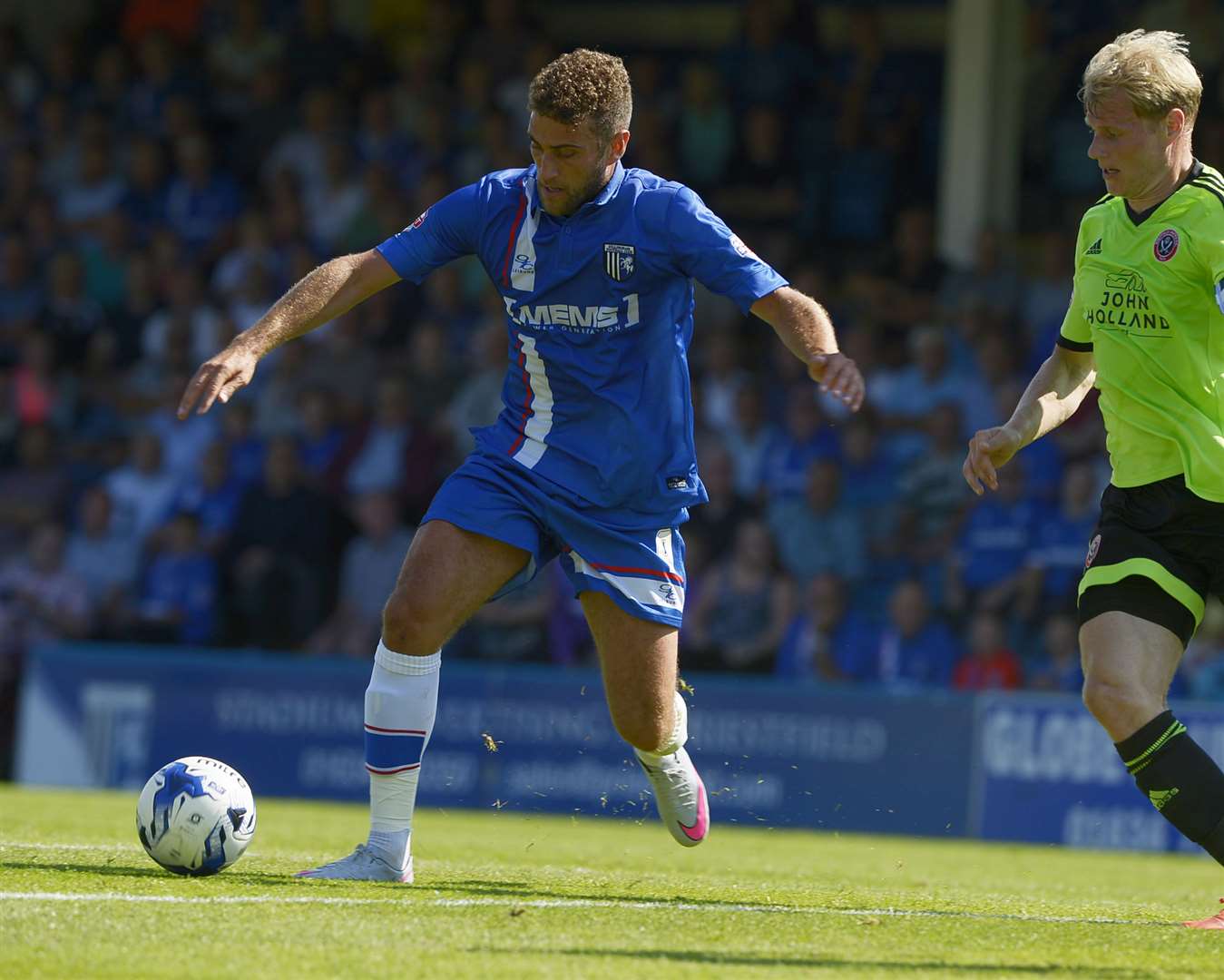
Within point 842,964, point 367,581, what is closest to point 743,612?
point 367,581

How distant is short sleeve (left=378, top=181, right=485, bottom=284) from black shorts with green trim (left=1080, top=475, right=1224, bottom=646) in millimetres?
2409

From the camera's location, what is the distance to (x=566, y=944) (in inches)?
198

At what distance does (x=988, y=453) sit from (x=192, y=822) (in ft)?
9.29

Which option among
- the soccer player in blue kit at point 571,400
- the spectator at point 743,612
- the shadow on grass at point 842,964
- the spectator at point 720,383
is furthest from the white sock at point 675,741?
the spectator at point 720,383

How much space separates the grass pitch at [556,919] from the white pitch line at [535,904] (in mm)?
15

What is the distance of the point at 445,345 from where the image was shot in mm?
16375

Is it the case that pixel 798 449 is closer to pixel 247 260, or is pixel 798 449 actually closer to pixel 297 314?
pixel 247 260

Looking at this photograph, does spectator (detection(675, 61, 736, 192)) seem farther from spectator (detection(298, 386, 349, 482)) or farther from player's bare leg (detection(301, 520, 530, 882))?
player's bare leg (detection(301, 520, 530, 882))

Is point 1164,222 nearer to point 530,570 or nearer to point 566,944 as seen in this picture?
point 530,570

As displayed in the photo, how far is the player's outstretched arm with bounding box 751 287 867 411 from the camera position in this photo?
231 inches

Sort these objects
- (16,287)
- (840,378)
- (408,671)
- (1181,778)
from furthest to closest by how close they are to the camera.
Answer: (16,287) < (408,671) < (840,378) < (1181,778)

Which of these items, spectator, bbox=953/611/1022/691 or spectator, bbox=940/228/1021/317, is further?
spectator, bbox=940/228/1021/317

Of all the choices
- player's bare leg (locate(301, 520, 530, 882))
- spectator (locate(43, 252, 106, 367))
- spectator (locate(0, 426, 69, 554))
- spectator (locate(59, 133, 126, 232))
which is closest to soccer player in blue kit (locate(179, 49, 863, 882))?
player's bare leg (locate(301, 520, 530, 882))

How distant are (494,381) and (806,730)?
13.6 feet
